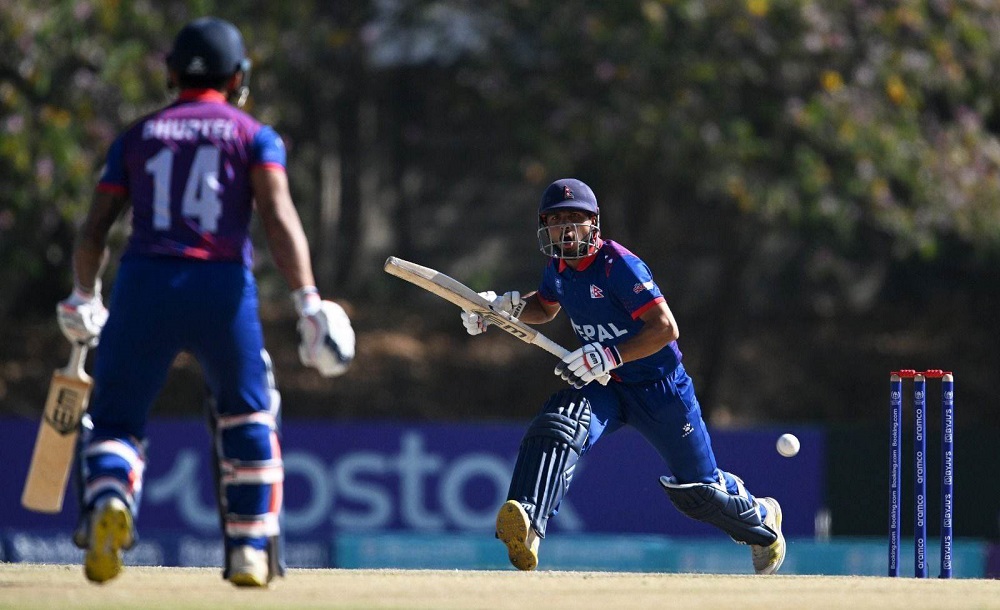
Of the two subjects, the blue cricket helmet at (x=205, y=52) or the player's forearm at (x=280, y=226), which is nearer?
the player's forearm at (x=280, y=226)

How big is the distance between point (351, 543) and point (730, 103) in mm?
5025

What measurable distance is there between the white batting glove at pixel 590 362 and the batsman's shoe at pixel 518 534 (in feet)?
1.72

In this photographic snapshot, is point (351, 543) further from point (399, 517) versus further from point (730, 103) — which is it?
point (730, 103)

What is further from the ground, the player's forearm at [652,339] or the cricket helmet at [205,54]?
the cricket helmet at [205,54]

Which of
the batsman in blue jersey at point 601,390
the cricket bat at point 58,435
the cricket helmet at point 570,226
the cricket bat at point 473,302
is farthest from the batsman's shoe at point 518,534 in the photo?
the cricket bat at point 58,435

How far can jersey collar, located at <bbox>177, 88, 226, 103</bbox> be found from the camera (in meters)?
4.71

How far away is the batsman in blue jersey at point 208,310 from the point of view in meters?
4.51

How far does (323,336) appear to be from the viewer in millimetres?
4461

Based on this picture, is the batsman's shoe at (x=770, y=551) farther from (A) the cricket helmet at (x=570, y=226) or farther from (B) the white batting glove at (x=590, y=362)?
(A) the cricket helmet at (x=570, y=226)

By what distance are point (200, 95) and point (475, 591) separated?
5.72 ft

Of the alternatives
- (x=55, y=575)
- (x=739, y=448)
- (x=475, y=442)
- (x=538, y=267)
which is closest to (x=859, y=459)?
(x=739, y=448)

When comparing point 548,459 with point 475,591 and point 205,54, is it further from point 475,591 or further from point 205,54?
point 205,54

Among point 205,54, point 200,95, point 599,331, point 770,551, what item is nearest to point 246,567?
point 200,95

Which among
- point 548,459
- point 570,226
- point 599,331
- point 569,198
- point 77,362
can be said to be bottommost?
point 548,459
